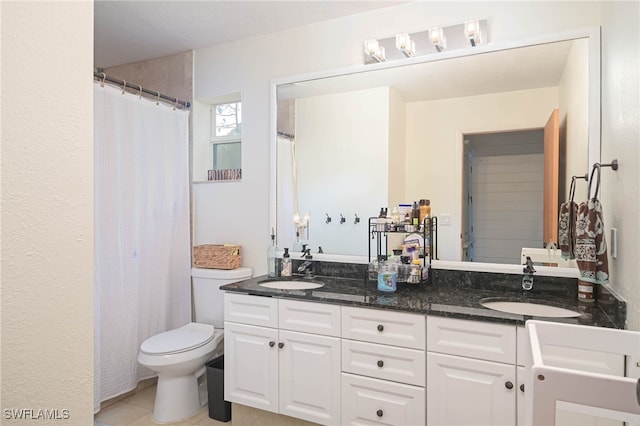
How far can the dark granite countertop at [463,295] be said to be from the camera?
1609 millimetres

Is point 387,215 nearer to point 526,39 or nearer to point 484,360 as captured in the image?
point 484,360

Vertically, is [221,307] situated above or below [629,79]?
below

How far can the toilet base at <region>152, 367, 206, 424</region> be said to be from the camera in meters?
2.37

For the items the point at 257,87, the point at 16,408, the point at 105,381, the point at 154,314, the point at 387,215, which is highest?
the point at 257,87

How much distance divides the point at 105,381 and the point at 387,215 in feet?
6.58

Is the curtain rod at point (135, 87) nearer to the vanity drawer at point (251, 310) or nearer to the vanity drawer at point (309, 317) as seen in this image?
the vanity drawer at point (251, 310)

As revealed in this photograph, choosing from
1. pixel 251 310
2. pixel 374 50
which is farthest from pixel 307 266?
pixel 374 50

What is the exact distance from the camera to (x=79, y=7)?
746 mm

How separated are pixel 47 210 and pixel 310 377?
163 centimetres

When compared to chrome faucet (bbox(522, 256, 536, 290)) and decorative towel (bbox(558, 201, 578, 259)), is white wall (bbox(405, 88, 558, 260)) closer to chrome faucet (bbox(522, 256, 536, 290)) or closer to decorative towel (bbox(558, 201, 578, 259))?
chrome faucet (bbox(522, 256, 536, 290))

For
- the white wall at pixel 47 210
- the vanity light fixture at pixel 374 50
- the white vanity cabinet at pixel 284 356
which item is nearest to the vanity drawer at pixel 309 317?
the white vanity cabinet at pixel 284 356

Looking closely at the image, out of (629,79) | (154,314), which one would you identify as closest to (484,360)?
(629,79)

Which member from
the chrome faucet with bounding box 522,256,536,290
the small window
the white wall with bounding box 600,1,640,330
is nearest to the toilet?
the small window

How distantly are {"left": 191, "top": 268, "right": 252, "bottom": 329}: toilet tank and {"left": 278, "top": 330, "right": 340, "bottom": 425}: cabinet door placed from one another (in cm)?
79
